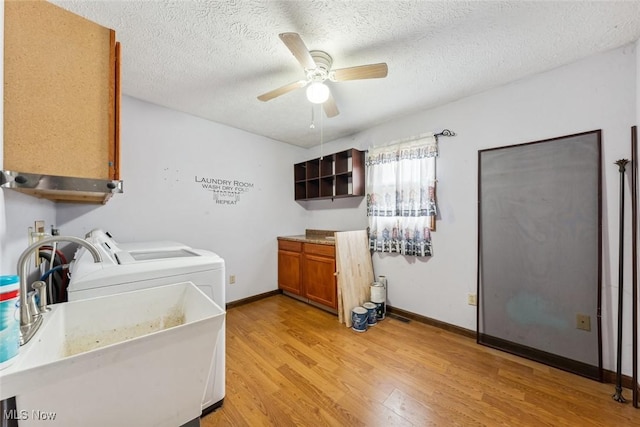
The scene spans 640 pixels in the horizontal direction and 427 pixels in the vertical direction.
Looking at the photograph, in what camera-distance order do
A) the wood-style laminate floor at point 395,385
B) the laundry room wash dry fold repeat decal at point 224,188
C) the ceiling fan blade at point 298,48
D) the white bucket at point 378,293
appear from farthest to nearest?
the laundry room wash dry fold repeat decal at point 224,188
the white bucket at point 378,293
the wood-style laminate floor at point 395,385
the ceiling fan blade at point 298,48

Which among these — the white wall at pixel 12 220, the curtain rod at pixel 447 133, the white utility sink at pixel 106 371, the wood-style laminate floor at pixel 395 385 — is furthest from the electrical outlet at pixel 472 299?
the white wall at pixel 12 220

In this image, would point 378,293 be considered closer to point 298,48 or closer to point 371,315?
point 371,315

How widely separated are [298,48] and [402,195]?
1907mm

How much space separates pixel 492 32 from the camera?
1550mm

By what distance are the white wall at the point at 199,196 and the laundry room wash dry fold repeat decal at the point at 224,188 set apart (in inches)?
1.5

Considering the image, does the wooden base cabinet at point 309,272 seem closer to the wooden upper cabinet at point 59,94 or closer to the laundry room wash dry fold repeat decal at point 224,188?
the laundry room wash dry fold repeat decal at point 224,188

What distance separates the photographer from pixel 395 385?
1693mm

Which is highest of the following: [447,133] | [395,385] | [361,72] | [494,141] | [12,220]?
[361,72]

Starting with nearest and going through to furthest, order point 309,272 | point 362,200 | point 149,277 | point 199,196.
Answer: point 149,277 < point 199,196 < point 309,272 < point 362,200

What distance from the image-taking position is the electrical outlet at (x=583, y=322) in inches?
70.3

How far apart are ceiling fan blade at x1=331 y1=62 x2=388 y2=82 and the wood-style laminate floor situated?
2.16 meters

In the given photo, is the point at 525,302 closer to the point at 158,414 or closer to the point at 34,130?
the point at 158,414

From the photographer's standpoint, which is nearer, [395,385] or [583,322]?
[395,385]

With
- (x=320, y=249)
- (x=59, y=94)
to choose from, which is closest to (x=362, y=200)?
(x=320, y=249)
